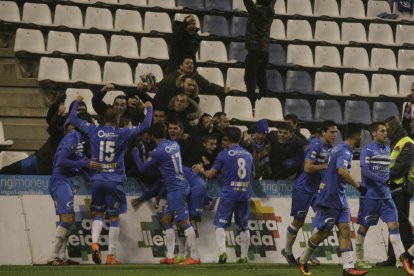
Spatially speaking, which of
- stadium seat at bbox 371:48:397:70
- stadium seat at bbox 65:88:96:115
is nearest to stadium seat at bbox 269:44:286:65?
stadium seat at bbox 371:48:397:70

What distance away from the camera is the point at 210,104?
62.1 ft

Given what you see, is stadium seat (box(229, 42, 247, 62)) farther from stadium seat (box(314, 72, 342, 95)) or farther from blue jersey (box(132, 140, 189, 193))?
blue jersey (box(132, 140, 189, 193))

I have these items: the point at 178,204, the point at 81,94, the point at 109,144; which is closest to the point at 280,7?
the point at 81,94

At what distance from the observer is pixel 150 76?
624 inches

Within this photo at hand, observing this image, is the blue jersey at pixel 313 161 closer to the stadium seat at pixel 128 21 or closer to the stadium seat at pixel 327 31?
the stadium seat at pixel 128 21

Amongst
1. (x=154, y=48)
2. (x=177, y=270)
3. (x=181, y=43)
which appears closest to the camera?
(x=177, y=270)

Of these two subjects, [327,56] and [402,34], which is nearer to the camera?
[327,56]

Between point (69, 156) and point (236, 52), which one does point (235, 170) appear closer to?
point (69, 156)

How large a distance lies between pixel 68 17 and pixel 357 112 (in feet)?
19.4

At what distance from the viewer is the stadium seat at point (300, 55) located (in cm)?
2144

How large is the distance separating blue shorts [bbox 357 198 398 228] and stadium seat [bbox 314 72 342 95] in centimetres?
619

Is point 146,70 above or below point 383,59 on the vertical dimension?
above

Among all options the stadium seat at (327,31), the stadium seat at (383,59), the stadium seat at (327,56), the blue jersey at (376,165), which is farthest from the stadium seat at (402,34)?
the blue jersey at (376,165)

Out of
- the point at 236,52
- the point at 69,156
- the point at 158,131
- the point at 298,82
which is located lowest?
the point at 69,156
